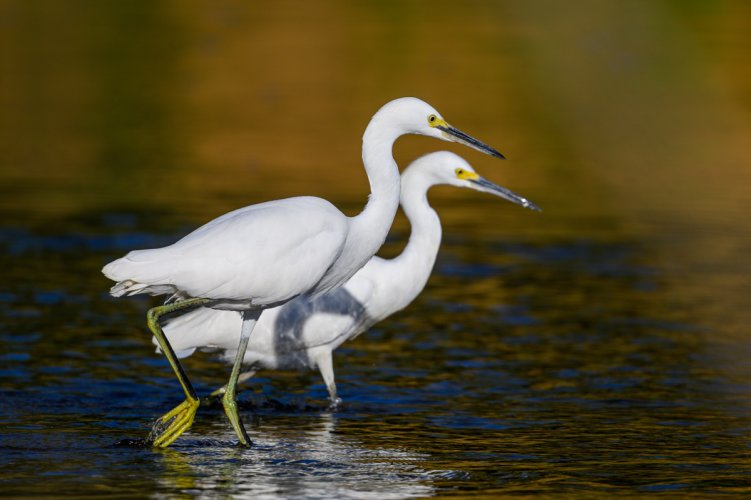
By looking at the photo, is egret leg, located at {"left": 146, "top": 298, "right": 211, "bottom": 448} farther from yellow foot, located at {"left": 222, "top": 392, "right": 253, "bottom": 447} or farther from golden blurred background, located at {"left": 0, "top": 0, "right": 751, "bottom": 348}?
golden blurred background, located at {"left": 0, "top": 0, "right": 751, "bottom": 348}

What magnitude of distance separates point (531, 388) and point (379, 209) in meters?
2.42

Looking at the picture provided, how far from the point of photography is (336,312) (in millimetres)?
10648

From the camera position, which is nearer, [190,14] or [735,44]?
[735,44]

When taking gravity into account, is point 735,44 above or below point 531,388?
above

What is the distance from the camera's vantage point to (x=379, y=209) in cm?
911

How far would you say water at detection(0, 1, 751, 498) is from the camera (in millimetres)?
8969

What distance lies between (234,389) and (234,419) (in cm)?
20

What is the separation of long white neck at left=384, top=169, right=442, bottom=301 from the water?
0.71 meters

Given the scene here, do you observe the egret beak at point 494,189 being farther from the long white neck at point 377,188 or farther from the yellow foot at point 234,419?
the yellow foot at point 234,419

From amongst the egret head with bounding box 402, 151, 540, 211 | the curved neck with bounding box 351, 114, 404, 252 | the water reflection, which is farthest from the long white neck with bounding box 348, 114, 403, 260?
the egret head with bounding box 402, 151, 540, 211

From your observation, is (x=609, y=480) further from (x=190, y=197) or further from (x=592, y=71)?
(x=592, y=71)

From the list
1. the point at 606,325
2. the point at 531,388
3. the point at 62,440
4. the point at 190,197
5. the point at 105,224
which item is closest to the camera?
the point at 62,440

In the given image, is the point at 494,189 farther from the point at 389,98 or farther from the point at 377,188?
the point at 389,98

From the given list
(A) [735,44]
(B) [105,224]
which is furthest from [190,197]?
(A) [735,44]
